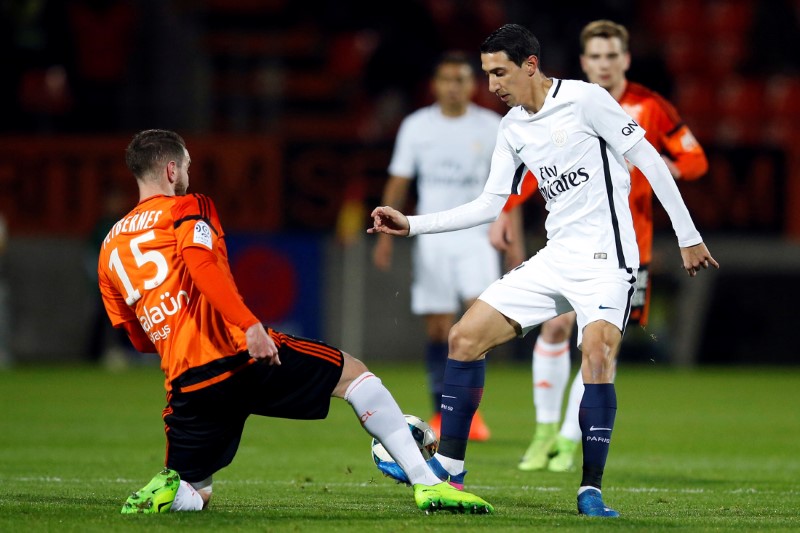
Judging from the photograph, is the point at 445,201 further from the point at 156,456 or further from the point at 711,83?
the point at 711,83

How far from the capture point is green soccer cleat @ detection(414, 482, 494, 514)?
18.1 ft

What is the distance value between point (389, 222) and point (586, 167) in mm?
893

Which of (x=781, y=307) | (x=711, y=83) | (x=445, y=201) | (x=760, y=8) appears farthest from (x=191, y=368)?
(x=760, y=8)

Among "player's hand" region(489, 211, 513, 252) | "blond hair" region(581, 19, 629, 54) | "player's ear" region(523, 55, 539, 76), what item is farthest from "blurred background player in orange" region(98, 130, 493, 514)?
"blond hair" region(581, 19, 629, 54)

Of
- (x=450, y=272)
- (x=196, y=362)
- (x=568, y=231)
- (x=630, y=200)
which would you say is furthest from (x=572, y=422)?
(x=196, y=362)

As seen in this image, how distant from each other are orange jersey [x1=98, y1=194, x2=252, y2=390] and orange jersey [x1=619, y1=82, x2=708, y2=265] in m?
2.83

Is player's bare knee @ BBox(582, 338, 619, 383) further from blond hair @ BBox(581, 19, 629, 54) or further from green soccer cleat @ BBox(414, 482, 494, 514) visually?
blond hair @ BBox(581, 19, 629, 54)

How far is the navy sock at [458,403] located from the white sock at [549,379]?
1.76 m

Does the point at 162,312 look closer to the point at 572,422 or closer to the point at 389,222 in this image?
the point at 389,222

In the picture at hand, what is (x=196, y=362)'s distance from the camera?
17.6 feet

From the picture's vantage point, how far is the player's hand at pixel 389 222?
230 inches

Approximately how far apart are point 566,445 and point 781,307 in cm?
1051

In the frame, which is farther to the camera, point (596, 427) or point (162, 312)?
point (596, 427)

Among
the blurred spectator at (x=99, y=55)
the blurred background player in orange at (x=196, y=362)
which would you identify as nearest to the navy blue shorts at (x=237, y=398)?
the blurred background player in orange at (x=196, y=362)
